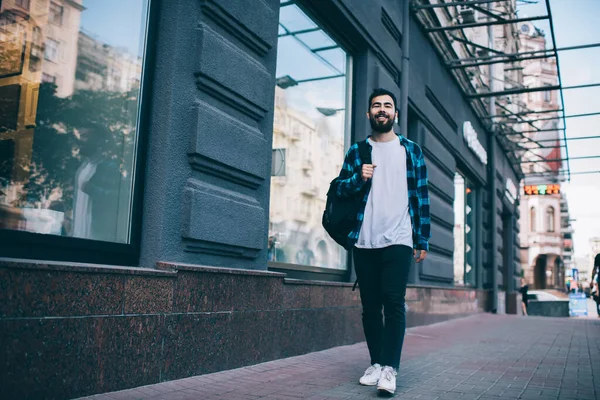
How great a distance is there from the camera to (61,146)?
3910 millimetres

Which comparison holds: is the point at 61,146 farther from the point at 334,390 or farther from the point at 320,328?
the point at 320,328

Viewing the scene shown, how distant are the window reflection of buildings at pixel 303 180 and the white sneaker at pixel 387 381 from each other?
2623 millimetres

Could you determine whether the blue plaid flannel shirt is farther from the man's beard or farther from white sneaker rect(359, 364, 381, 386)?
white sneaker rect(359, 364, 381, 386)

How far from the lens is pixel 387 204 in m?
4.16

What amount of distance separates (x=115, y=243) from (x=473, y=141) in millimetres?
12220

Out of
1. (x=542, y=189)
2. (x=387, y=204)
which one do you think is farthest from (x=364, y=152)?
(x=542, y=189)

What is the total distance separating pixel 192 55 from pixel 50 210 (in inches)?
61.4

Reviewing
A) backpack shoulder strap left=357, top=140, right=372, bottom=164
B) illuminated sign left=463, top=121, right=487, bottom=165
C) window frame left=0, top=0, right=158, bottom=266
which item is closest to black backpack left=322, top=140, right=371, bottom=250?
backpack shoulder strap left=357, top=140, right=372, bottom=164

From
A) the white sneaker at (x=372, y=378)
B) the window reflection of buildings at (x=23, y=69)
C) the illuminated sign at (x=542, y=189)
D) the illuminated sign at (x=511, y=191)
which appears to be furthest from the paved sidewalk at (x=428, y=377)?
the illuminated sign at (x=542, y=189)

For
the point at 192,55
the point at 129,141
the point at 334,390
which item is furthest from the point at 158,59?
the point at 334,390

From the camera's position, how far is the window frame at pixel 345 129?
638 centimetres

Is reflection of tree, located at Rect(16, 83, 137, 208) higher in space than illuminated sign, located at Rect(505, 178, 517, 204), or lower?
lower

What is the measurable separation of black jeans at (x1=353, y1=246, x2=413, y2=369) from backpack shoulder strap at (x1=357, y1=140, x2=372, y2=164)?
0.62 meters

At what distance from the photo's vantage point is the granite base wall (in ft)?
9.89
